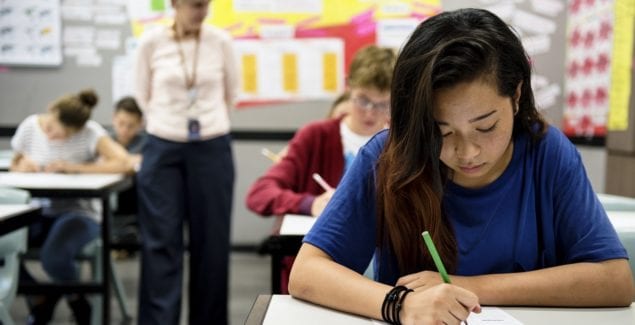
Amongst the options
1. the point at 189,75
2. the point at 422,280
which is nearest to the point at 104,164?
the point at 189,75

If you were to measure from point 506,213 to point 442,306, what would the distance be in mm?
323

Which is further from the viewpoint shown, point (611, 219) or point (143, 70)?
point (143, 70)

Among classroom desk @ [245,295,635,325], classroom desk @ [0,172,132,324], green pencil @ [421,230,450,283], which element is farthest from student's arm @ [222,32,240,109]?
green pencil @ [421,230,450,283]

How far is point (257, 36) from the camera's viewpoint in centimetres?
445

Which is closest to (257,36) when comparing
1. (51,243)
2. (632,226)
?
(51,243)

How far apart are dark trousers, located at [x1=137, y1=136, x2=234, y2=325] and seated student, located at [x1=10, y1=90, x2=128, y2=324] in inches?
12.4

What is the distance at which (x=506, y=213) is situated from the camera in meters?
1.15

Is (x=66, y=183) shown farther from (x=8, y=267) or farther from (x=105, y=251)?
(x=8, y=267)

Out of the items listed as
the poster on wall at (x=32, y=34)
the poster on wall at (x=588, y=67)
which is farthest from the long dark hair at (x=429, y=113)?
the poster on wall at (x=32, y=34)

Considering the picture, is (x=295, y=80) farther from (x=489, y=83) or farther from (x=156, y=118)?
(x=489, y=83)

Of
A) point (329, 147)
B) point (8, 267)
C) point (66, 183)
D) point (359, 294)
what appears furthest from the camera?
point (66, 183)

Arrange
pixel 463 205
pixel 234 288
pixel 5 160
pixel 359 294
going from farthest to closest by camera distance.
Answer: pixel 234 288
pixel 5 160
pixel 463 205
pixel 359 294

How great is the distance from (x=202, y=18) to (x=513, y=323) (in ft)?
6.66

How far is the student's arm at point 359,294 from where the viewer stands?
0.88m
